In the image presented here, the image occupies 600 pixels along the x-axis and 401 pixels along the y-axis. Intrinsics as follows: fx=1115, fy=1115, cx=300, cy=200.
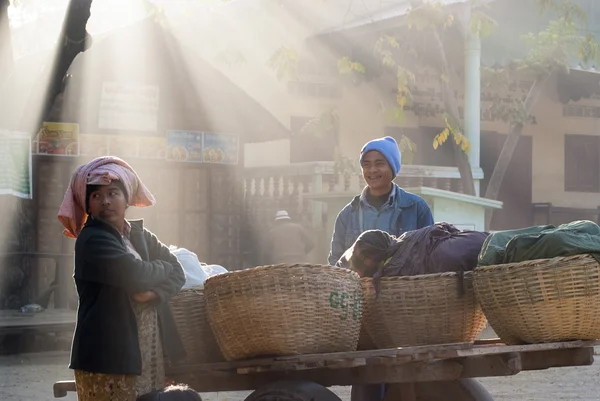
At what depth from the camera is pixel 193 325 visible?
4.93 m

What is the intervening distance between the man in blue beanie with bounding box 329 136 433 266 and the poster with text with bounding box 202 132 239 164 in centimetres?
902

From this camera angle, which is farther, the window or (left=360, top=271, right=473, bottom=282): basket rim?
the window

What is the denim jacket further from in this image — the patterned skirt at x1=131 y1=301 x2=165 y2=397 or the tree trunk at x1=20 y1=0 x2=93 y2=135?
the tree trunk at x1=20 y1=0 x2=93 y2=135

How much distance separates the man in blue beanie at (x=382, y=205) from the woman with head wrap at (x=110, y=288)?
1.48 m

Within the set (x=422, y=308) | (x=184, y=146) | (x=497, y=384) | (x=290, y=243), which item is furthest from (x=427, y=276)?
(x=184, y=146)

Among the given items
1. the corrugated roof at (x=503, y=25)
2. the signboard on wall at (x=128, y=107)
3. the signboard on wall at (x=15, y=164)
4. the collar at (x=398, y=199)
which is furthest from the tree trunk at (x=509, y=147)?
the collar at (x=398, y=199)

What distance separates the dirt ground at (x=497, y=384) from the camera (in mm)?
8945

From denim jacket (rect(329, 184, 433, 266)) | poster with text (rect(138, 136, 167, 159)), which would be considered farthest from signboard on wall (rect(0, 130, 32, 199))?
denim jacket (rect(329, 184, 433, 266))

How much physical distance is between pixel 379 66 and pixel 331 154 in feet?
5.65

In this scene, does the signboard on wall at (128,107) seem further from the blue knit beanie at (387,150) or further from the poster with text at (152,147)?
the blue knit beanie at (387,150)

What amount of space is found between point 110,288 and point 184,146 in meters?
10.2

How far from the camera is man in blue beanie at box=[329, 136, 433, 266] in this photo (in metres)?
5.86

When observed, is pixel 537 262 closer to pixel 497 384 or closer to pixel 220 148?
pixel 497 384

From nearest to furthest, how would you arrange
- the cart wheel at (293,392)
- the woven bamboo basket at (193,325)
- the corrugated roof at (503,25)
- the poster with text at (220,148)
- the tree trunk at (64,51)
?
the cart wheel at (293,392)
the woven bamboo basket at (193,325)
the tree trunk at (64,51)
the poster with text at (220,148)
the corrugated roof at (503,25)
